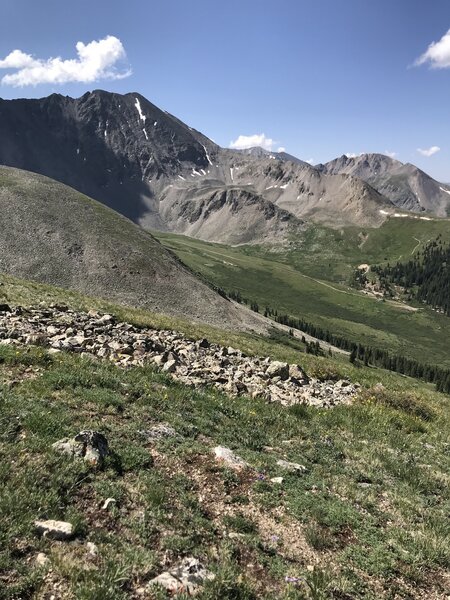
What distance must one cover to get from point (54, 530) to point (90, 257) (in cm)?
9600

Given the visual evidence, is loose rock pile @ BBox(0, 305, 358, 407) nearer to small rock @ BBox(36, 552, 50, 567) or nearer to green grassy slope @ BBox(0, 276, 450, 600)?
green grassy slope @ BBox(0, 276, 450, 600)

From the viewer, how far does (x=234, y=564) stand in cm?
873

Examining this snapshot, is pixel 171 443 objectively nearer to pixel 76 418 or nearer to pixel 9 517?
pixel 76 418

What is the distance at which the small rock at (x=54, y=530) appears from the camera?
→ 851 cm

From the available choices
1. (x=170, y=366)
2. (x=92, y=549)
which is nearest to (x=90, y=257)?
(x=170, y=366)

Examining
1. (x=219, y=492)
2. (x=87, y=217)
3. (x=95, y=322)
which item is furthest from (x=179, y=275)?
(x=219, y=492)

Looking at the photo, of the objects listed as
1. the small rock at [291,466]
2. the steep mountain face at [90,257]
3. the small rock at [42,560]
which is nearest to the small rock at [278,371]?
the small rock at [291,466]

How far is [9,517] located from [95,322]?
20.6 m

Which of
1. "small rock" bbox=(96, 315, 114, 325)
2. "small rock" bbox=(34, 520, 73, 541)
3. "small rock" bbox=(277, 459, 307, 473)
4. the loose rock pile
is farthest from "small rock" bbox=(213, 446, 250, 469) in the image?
"small rock" bbox=(96, 315, 114, 325)

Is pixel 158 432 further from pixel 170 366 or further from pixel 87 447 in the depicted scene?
pixel 170 366

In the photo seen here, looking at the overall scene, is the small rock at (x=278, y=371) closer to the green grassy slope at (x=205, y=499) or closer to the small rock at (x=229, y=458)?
the green grassy slope at (x=205, y=499)

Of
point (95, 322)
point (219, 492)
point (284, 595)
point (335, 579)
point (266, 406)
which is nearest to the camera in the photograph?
point (284, 595)

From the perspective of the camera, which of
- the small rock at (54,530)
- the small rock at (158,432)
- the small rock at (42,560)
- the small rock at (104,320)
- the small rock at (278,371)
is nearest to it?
the small rock at (42,560)

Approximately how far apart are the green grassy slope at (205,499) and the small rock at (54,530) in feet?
0.59
